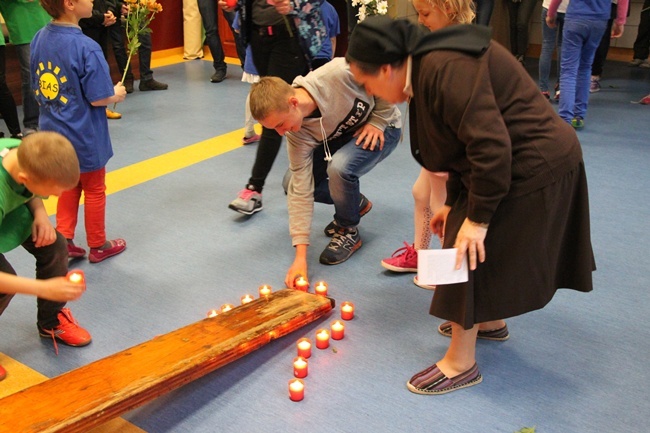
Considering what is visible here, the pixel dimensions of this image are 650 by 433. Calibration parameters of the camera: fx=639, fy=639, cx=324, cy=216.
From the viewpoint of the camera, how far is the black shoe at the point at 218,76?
7070 mm

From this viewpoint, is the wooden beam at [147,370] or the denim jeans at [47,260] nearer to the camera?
the wooden beam at [147,370]

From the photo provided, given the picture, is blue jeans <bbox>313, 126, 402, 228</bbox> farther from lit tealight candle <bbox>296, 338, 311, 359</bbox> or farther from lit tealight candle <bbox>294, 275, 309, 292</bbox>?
lit tealight candle <bbox>296, 338, 311, 359</bbox>

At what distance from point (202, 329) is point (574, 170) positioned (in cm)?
146

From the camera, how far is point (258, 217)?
12.4 feet

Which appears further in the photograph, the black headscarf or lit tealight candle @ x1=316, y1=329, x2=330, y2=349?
lit tealight candle @ x1=316, y1=329, x2=330, y2=349

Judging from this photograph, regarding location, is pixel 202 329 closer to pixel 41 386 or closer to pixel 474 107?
pixel 41 386

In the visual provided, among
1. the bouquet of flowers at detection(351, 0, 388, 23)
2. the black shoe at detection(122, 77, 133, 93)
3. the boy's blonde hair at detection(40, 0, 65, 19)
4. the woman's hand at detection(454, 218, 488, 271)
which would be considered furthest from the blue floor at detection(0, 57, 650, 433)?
the black shoe at detection(122, 77, 133, 93)

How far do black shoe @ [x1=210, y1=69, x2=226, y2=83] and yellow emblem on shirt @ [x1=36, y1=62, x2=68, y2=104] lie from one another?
13.3 feet

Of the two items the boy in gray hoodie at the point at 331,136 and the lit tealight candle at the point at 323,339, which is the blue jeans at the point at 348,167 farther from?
the lit tealight candle at the point at 323,339

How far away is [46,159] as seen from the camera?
1994 millimetres

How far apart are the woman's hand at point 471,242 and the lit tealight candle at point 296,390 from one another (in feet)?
2.41

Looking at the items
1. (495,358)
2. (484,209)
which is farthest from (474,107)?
(495,358)

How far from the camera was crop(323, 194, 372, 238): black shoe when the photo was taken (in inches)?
139

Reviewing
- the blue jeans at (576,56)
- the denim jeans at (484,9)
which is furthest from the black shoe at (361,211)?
the denim jeans at (484,9)
